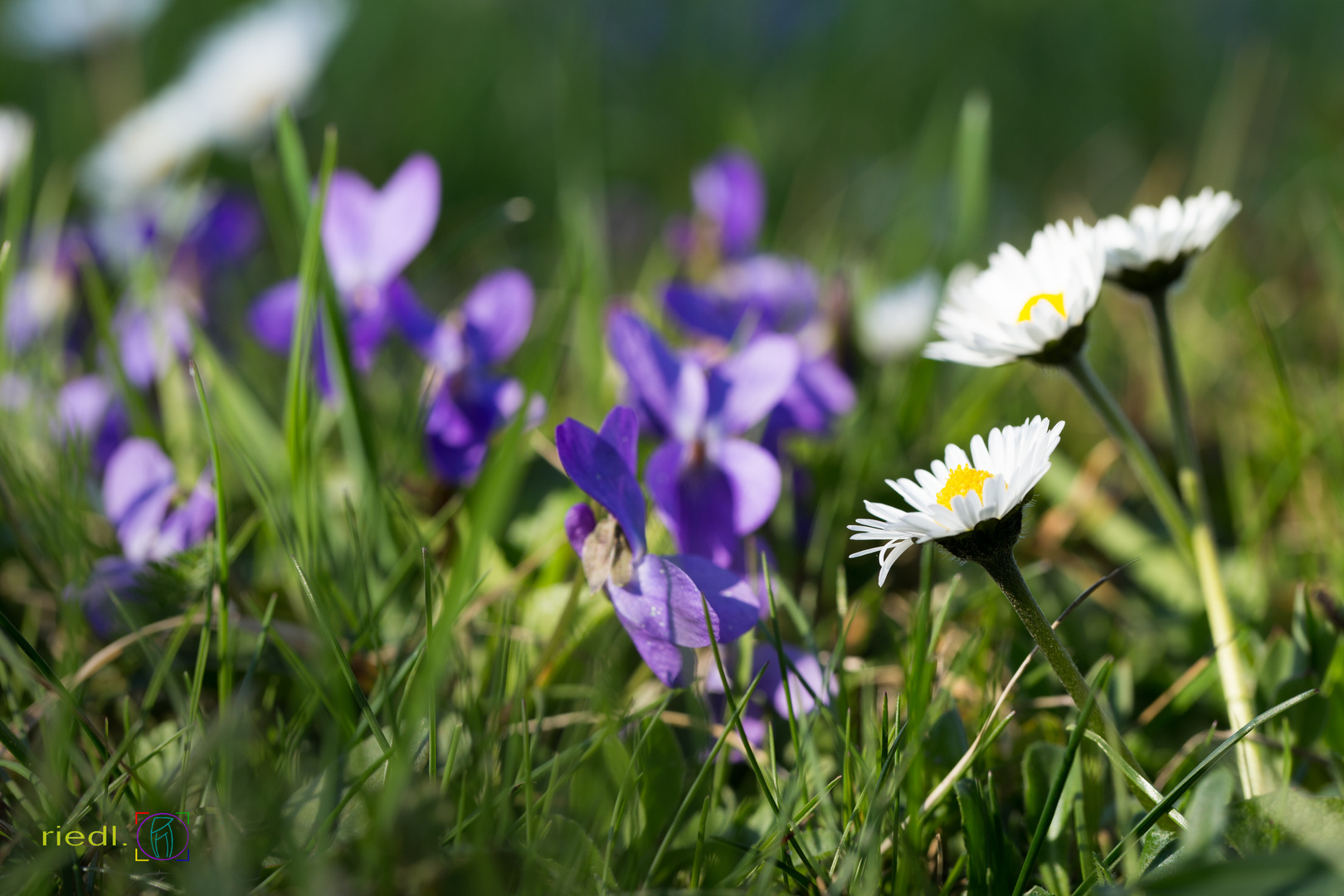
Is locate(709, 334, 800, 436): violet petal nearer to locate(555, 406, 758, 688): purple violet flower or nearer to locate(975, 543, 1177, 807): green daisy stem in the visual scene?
locate(555, 406, 758, 688): purple violet flower

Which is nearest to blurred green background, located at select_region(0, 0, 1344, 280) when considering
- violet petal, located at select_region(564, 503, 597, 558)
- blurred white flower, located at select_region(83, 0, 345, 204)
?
blurred white flower, located at select_region(83, 0, 345, 204)

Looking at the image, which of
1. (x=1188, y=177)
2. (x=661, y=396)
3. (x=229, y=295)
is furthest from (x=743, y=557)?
(x=1188, y=177)

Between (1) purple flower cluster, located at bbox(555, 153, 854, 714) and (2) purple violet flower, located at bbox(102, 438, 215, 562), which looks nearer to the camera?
(1) purple flower cluster, located at bbox(555, 153, 854, 714)

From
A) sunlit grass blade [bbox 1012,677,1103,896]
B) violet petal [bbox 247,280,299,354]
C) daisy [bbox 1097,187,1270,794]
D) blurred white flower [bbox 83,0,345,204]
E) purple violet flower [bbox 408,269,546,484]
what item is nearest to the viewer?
sunlit grass blade [bbox 1012,677,1103,896]

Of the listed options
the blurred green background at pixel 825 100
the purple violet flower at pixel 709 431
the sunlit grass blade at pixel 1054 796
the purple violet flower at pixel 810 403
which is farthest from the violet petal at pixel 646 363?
the blurred green background at pixel 825 100

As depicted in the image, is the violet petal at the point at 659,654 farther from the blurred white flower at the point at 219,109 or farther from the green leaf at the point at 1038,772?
the blurred white flower at the point at 219,109

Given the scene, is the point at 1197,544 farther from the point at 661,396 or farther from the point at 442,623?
the point at 442,623
